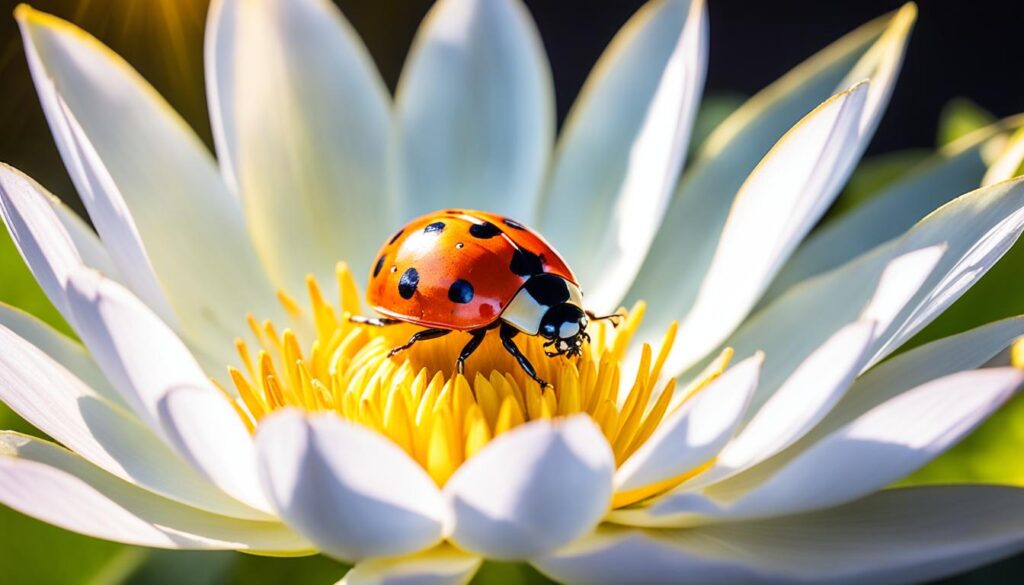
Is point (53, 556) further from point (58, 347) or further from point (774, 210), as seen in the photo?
point (774, 210)

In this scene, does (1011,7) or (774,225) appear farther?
(1011,7)

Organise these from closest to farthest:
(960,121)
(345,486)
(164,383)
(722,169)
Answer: (345,486) → (164,383) → (722,169) → (960,121)

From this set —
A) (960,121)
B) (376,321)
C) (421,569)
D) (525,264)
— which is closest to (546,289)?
(525,264)

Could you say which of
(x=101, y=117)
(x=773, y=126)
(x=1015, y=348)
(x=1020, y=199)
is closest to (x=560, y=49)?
(x=773, y=126)

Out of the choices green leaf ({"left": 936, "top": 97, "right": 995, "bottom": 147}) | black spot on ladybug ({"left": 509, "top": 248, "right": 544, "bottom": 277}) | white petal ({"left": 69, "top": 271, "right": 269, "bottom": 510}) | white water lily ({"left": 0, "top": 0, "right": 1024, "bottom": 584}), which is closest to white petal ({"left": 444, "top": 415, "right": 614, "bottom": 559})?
white water lily ({"left": 0, "top": 0, "right": 1024, "bottom": 584})

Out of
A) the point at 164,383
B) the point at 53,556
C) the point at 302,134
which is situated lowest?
the point at 53,556

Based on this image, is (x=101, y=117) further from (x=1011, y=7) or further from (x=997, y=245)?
(x=1011, y=7)

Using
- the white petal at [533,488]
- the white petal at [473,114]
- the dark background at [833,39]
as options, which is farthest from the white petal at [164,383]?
the dark background at [833,39]
